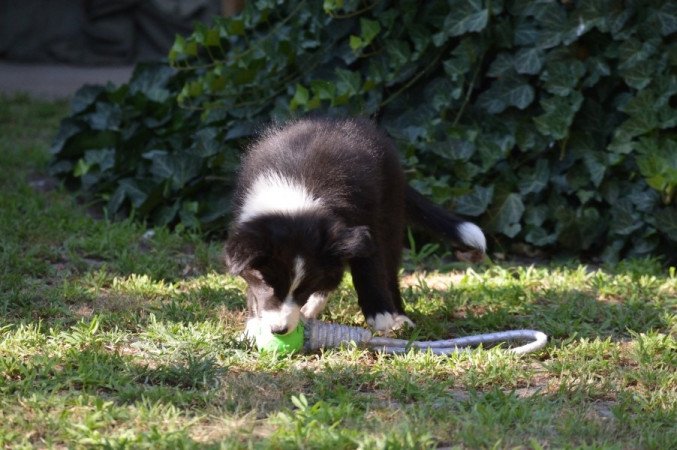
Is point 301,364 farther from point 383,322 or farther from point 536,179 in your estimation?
point 536,179

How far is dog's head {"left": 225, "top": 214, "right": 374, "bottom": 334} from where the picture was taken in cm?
425

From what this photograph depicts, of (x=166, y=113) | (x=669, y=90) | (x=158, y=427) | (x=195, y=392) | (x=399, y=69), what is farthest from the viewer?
(x=166, y=113)

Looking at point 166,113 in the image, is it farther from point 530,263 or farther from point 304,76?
point 530,263

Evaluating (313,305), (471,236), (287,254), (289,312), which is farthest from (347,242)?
(471,236)

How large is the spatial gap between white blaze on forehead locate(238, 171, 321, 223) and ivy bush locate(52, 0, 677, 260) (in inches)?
71.2

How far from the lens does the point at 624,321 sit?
4980mm

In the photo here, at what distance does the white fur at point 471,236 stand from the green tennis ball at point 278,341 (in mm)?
1292

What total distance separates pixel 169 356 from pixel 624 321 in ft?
7.10

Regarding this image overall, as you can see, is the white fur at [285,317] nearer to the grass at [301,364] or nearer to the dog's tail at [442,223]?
the grass at [301,364]

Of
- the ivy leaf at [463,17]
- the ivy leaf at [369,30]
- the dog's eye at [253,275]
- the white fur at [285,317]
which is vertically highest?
the ivy leaf at [463,17]

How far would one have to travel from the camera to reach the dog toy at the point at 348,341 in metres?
4.34

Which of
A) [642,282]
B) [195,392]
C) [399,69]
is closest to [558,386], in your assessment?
[195,392]

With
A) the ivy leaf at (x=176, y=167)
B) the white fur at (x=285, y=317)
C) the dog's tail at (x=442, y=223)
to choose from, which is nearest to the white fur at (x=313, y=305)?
the white fur at (x=285, y=317)

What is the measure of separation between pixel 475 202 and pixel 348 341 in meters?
2.20
